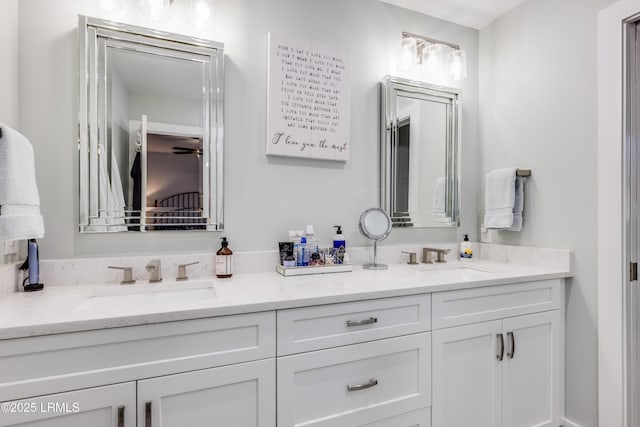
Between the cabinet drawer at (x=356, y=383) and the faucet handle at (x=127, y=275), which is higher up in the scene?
the faucet handle at (x=127, y=275)

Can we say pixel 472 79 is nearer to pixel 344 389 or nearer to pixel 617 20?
pixel 617 20

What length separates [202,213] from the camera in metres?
1.58

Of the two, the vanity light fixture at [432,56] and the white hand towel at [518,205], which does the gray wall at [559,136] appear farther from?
the vanity light fixture at [432,56]

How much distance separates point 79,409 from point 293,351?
24.6 inches

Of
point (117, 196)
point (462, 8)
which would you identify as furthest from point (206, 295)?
point (462, 8)

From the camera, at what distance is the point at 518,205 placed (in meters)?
1.96

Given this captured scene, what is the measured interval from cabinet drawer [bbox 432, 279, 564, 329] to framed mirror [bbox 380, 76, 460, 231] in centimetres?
65

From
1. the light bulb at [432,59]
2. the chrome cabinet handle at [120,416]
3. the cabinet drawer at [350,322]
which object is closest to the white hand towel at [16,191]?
the chrome cabinet handle at [120,416]

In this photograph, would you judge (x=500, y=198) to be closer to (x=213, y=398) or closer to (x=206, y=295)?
(x=206, y=295)

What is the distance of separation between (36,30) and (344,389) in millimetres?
1903

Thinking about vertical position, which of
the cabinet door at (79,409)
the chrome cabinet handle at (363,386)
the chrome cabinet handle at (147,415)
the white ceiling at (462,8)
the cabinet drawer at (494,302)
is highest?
the white ceiling at (462,8)

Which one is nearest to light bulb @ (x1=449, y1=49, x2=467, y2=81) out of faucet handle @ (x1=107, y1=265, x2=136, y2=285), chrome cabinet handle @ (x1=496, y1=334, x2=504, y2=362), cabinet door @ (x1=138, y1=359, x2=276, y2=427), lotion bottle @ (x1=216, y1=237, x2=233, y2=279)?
chrome cabinet handle @ (x1=496, y1=334, x2=504, y2=362)

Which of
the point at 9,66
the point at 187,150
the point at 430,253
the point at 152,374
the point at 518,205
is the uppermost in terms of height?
the point at 9,66

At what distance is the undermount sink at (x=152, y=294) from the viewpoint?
4.20 ft
